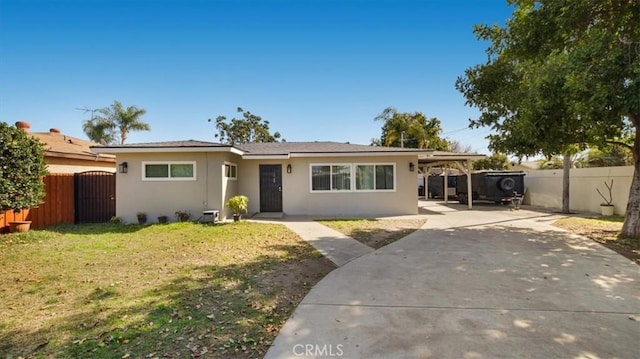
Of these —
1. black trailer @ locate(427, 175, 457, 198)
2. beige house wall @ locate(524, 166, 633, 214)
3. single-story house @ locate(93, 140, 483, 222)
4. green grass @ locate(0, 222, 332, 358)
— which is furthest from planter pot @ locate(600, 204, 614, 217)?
green grass @ locate(0, 222, 332, 358)

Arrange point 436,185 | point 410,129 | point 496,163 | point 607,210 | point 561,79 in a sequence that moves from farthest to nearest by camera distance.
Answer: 1. point 496,163
2. point 410,129
3. point 436,185
4. point 607,210
5. point 561,79

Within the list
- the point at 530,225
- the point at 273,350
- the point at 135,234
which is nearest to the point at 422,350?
the point at 273,350

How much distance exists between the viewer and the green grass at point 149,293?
3.18 meters

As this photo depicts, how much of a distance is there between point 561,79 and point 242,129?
131ft

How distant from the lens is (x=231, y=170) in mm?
12539

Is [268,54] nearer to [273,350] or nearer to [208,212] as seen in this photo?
[208,212]

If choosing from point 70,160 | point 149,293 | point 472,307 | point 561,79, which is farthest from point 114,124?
point 472,307

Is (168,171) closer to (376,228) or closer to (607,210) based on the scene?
(376,228)

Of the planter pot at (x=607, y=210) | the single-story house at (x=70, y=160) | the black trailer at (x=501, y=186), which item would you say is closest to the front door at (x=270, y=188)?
the single-story house at (x=70, y=160)

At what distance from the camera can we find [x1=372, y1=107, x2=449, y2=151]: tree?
28.6 m

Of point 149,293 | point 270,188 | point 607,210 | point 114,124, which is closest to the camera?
point 149,293

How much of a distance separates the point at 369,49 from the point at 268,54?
379cm

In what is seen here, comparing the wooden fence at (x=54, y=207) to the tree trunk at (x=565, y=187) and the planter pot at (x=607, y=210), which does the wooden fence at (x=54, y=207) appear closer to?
the tree trunk at (x=565, y=187)

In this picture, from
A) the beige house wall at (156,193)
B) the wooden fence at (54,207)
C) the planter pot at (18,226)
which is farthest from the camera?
the beige house wall at (156,193)
